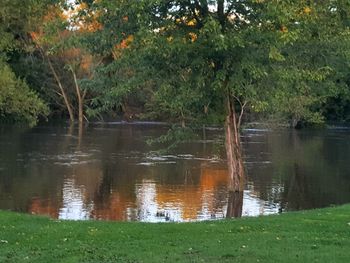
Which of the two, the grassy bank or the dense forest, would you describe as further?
the dense forest

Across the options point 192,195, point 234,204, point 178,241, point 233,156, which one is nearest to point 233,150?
point 233,156

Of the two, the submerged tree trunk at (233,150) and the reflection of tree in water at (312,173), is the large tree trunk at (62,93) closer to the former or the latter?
the reflection of tree in water at (312,173)

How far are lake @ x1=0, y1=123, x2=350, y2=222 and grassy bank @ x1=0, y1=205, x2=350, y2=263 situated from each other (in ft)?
21.5

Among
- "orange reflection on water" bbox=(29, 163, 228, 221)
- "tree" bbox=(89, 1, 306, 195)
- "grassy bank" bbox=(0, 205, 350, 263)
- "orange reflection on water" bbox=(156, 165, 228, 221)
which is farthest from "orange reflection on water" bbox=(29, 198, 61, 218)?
"grassy bank" bbox=(0, 205, 350, 263)

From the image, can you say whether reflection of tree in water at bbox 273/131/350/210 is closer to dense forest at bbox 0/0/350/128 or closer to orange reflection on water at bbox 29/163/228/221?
orange reflection on water at bbox 29/163/228/221

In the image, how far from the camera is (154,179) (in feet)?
87.0

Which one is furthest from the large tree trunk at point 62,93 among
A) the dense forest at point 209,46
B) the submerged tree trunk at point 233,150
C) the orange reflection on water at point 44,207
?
the submerged tree trunk at point 233,150

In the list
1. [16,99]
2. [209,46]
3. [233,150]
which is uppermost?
[209,46]

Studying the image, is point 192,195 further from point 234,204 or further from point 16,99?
point 16,99

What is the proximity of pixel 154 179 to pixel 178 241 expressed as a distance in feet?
53.1

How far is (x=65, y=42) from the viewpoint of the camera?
19.2 meters

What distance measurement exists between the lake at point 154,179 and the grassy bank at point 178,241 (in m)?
6.56

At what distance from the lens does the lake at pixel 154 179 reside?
67.5ft

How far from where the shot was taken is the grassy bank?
897 cm
